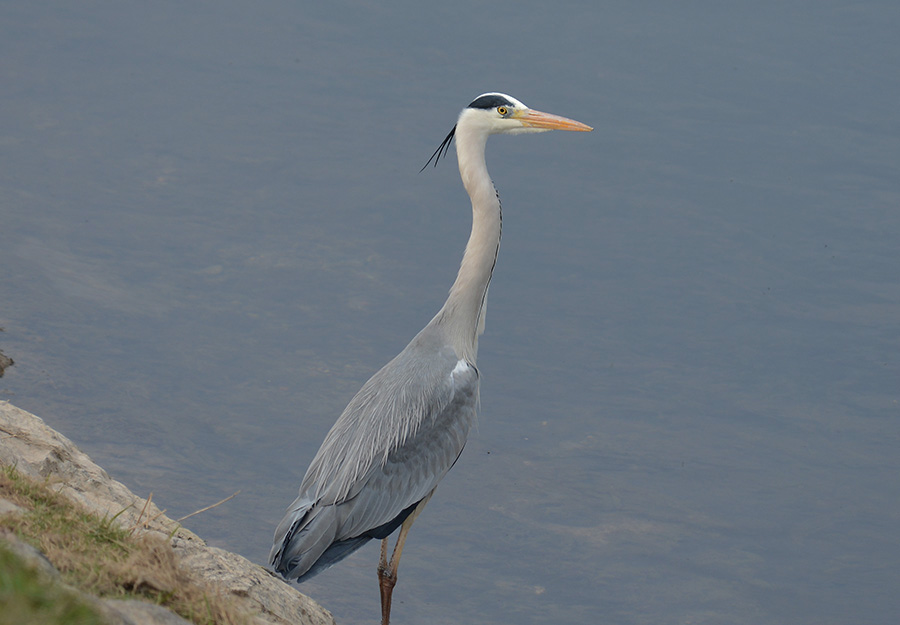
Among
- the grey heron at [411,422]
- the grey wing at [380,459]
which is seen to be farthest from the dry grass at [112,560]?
the grey heron at [411,422]

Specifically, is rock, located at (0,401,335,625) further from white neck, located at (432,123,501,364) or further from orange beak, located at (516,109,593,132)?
orange beak, located at (516,109,593,132)

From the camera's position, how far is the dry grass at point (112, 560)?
3.65 meters

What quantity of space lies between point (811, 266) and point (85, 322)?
5.97 meters

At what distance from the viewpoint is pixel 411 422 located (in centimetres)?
594

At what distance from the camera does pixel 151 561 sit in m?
3.87

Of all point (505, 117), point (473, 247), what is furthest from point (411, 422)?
point (505, 117)

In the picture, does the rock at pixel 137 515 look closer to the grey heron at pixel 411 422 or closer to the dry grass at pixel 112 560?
the dry grass at pixel 112 560

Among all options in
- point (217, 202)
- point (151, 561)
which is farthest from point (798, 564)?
point (217, 202)

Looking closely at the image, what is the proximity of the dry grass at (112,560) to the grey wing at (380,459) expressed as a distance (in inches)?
50.2

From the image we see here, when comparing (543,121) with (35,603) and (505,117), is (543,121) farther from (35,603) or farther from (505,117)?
(35,603)

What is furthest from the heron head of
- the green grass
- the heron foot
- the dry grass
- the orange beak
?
the green grass

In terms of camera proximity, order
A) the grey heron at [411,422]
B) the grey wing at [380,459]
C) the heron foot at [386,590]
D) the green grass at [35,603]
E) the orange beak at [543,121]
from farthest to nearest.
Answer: the orange beak at [543,121], the heron foot at [386,590], the grey heron at [411,422], the grey wing at [380,459], the green grass at [35,603]

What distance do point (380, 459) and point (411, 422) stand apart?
253 millimetres

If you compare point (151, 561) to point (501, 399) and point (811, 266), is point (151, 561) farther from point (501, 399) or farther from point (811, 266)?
point (811, 266)
